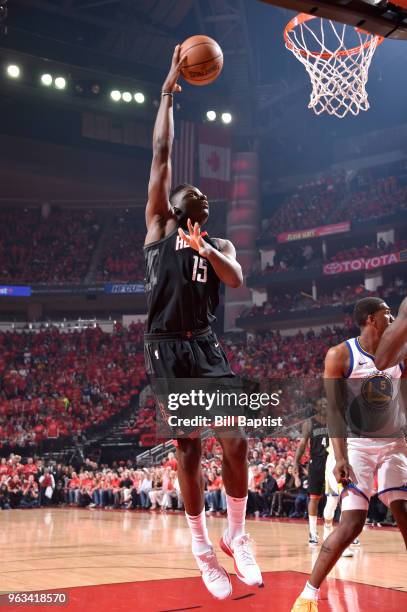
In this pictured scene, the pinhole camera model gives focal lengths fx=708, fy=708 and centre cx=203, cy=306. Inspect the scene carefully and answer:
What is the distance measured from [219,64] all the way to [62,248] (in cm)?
2856

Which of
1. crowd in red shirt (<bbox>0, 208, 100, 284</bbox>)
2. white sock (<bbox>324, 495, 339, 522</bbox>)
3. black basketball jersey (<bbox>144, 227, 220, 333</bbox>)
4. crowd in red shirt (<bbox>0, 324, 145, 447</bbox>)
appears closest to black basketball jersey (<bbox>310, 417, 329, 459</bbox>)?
white sock (<bbox>324, 495, 339, 522</bbox>)

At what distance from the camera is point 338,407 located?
15.3 feet

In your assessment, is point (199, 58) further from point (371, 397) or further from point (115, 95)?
point (115, 95)

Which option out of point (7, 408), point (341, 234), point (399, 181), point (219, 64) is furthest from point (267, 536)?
point (399, 181)

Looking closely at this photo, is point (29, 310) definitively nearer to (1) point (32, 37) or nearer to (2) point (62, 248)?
(2) point (62, 248)

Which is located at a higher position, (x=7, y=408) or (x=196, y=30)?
(x=196, y=30)

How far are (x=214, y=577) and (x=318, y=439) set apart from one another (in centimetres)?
620

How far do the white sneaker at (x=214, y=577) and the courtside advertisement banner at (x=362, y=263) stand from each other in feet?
76.9

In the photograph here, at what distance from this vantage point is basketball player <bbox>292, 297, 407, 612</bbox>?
179 inches

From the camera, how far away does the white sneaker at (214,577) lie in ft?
13.2

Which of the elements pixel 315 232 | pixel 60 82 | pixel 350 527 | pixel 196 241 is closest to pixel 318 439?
pixel 350 527

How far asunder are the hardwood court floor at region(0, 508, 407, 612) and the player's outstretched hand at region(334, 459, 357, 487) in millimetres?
947

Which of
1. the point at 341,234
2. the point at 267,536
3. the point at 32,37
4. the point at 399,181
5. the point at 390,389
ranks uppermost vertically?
the point at 32,37

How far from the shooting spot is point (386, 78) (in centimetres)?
3244
